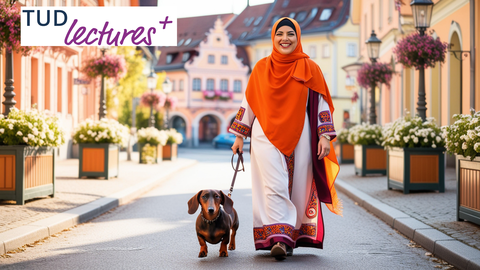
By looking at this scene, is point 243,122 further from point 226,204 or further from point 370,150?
point 370,150

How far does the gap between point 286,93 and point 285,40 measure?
1.59 ft

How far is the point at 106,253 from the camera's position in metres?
6.18

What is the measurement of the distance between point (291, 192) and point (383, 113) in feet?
79.5

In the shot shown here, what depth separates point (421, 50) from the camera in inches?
504

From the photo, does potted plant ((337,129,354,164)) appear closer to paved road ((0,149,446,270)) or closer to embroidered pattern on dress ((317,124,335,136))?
paved road ((0,149,446,270))

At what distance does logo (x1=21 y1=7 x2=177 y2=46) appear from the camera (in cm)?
1357

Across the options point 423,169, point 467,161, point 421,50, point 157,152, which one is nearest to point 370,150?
point 421,50

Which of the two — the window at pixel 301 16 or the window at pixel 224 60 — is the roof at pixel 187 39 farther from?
the window at pixel 301 16

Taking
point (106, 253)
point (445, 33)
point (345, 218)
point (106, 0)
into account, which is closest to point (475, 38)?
point (445, 33)

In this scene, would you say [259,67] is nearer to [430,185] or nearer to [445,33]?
[430,185]

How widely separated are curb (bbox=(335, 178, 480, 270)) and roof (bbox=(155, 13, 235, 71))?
54.9m

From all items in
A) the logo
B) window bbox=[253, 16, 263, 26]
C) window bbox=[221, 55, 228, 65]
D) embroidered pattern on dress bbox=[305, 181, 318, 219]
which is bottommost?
embroidered pattern on dress bbox=[305, 181, 318, 219]

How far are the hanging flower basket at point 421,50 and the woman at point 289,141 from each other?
7430 millimetres

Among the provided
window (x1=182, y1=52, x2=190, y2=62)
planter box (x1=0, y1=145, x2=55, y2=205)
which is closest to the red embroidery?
planter box (x1=0, y1=145, x2=55, y2=205)
